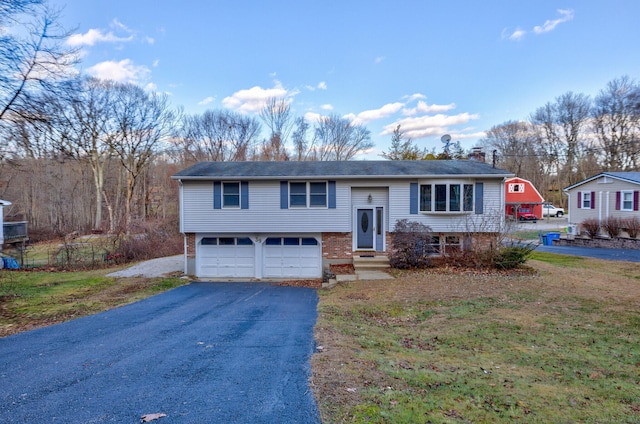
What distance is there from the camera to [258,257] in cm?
1432

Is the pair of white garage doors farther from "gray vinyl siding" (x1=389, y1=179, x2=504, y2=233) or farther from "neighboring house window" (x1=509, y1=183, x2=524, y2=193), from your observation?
"neighboring house window" (x1=509, y1=183, x2=524, y2=193)

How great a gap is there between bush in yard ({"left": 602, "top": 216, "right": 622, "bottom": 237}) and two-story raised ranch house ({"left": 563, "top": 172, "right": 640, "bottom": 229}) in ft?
3.66

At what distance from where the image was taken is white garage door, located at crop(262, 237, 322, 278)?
14188 mm

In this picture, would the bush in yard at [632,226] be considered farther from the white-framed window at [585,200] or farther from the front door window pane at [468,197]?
the front door window pane at [468,197]

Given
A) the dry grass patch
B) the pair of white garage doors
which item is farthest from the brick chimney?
the pair of white garage doors

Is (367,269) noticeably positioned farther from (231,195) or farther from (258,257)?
(231,195)

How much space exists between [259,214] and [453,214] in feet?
25.9

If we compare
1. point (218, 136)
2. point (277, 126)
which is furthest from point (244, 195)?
point (218, 136)

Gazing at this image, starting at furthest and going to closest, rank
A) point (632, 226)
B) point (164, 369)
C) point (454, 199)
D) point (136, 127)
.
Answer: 1. point (136, 127)
2. point (632, 226)
3. point (454, 199)
4. point (164, 369)

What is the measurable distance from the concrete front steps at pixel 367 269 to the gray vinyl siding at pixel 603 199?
56.8 ft

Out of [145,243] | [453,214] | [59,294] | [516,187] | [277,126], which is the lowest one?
[59,294]

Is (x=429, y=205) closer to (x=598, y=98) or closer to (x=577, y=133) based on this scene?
(x=598, y=98)

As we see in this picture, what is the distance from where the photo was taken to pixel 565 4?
13969 mm

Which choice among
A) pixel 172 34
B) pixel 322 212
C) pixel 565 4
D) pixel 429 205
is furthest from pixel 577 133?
pixel 172 34
